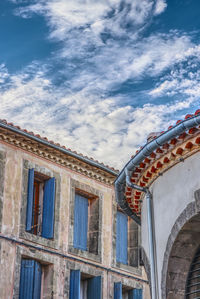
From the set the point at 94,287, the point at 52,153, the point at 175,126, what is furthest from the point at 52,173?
the point at 175,126

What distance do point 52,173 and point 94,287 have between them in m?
3.89

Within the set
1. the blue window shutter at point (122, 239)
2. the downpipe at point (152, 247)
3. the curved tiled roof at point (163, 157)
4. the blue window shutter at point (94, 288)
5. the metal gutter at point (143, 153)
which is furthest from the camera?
the blue window shutter at point (122, 239)

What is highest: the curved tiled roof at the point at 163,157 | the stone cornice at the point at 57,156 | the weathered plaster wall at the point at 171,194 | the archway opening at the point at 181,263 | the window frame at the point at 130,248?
the stone cornice at the point at 57,156

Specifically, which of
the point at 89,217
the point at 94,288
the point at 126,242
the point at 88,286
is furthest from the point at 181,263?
the point at 126,242

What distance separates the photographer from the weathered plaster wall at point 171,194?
1009 centimetres

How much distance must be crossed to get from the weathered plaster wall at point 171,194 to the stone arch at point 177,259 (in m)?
0.17

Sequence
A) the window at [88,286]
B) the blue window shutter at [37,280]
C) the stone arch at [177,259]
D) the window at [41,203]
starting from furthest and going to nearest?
the window at [88,286], the window at [41,203], the blue window shutter at [37,280], the stone arch at [177,259]

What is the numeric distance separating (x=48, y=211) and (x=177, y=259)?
8.68 metres

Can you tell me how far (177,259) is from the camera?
35.1ft

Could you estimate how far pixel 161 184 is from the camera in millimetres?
11078

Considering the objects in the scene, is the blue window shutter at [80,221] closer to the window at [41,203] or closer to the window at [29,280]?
the window at [41,203]

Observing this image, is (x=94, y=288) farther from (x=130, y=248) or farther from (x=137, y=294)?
(x=130, y=248)

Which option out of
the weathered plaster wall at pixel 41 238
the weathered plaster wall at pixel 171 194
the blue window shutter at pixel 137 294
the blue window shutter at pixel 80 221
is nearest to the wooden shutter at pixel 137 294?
the blue window shutter at pixel 137 294

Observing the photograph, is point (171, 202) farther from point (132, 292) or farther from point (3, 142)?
point (132, 292)
